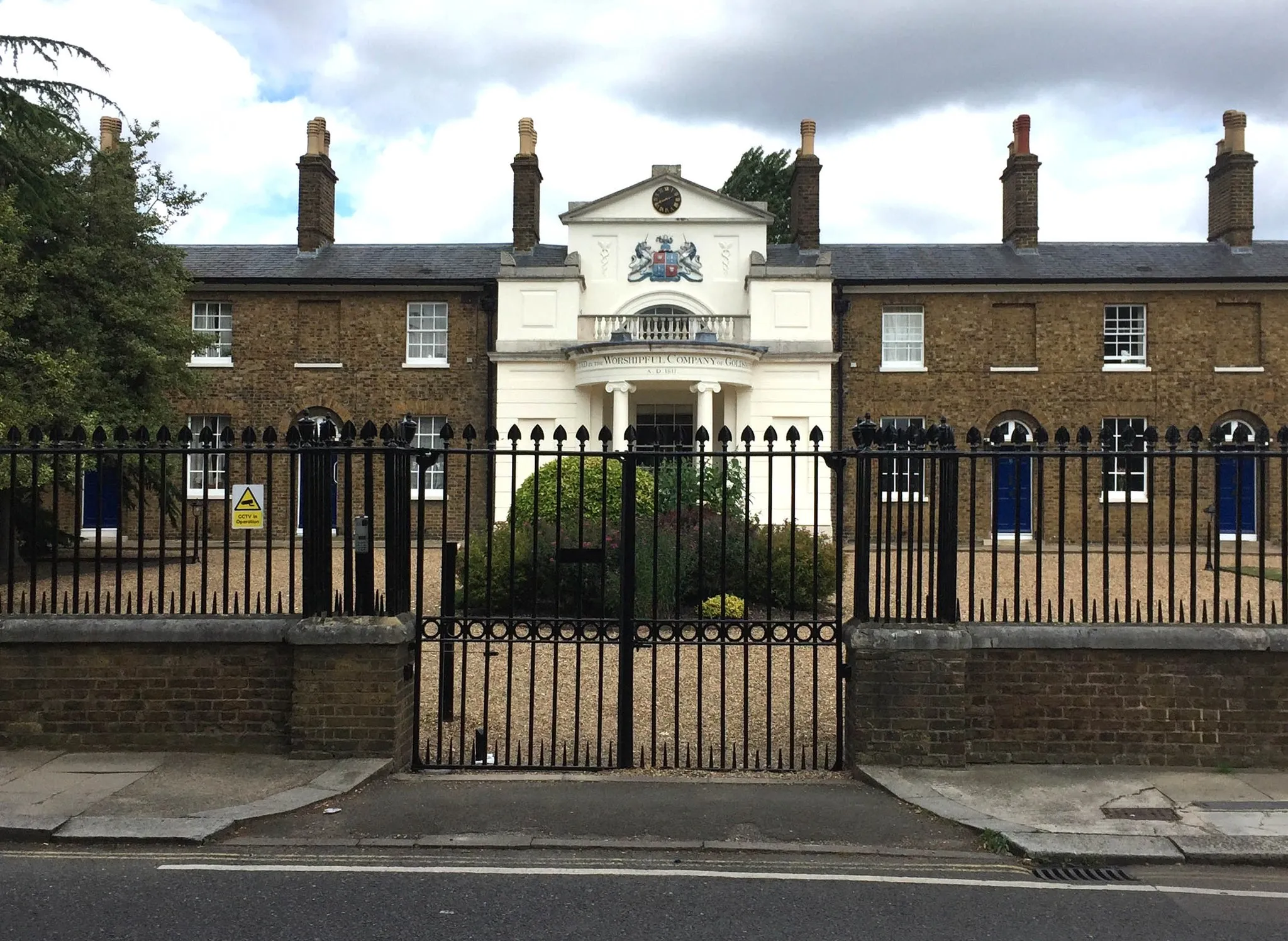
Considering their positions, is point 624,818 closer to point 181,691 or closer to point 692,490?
point 181,691

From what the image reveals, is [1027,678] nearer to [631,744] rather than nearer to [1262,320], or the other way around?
[631,744]

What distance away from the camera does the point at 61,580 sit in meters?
14.9

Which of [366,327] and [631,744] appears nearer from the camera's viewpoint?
[631,744]

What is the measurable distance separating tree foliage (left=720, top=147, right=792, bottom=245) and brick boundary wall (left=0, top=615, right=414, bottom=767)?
40.4 m

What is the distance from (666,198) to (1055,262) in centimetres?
1044

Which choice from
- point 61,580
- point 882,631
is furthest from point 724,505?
point 61,580

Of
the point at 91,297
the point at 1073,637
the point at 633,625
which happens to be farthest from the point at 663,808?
Result: the point at 91,297

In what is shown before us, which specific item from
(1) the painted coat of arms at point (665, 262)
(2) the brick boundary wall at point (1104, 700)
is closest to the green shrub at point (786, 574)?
(2) the brick boundary wall at point (1104, 700)

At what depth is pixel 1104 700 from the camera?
6535mm

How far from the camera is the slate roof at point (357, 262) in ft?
82.6

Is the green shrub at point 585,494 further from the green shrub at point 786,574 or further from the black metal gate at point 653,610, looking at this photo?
the green shrub at point 786,574

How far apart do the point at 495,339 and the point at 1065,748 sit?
67.1 feet

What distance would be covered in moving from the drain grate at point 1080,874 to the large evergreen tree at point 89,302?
13.6 metres

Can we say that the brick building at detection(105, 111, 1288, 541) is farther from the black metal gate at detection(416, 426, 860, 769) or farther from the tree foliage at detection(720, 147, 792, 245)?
the tree foliage at detection(720, 147, 792, 245)
